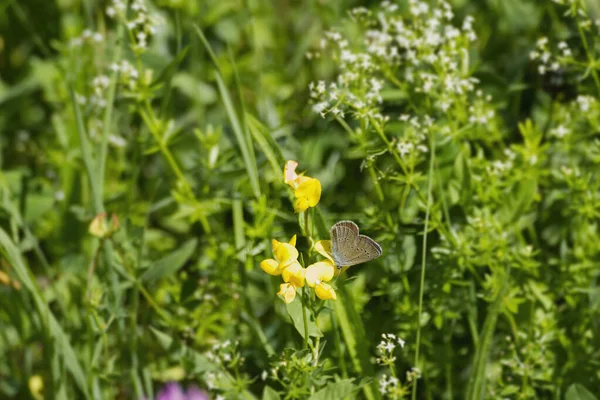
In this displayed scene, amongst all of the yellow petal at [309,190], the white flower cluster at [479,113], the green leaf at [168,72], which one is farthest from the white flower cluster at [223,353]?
the white flower cluster at [479,113]

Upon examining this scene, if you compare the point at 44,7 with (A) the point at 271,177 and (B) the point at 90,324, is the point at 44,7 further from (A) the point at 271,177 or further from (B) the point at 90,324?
(B) the point at 90,324

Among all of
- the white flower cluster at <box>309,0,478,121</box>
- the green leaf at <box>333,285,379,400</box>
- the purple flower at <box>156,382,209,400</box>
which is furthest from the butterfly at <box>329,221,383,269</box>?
the purple flower at <box>156,382,209,400</box>

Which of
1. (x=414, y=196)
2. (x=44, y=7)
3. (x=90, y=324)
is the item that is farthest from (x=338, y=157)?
(x=44, y=7)

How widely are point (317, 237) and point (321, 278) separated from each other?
33 cm

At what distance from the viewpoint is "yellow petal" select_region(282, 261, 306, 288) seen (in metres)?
1.20

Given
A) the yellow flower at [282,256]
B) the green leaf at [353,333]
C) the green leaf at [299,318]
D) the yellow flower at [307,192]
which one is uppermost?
the yellow flower at [307,192]

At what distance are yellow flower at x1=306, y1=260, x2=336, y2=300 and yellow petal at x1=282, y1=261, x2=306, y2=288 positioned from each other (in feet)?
0.03

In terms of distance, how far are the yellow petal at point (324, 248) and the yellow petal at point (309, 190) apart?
9cm

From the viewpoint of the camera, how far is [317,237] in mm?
1557

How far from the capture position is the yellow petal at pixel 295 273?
3.95 ft

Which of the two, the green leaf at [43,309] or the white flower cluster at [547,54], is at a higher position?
the white flower cluster at [547,54]

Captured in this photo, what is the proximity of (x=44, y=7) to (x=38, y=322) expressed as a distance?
1487 mm

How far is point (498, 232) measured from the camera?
5.68ft

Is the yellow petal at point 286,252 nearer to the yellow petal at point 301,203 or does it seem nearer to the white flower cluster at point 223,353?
the yellow petal at point 301,203
